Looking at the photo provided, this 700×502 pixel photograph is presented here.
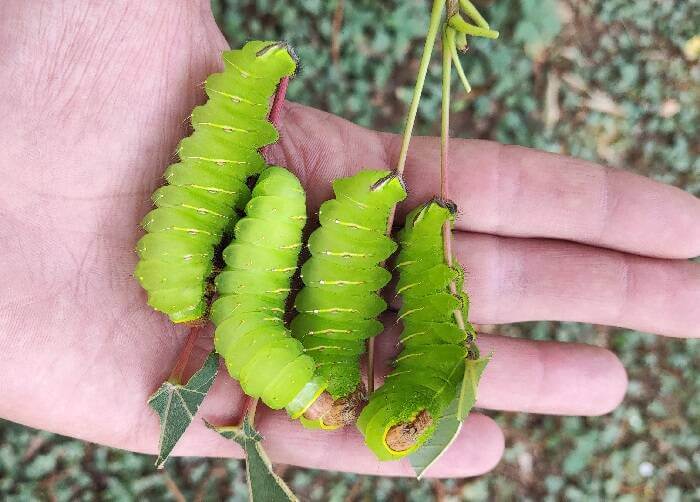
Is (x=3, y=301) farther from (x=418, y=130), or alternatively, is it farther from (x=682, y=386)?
(x=682, y=386)

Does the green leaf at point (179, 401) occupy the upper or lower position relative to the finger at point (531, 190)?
lower

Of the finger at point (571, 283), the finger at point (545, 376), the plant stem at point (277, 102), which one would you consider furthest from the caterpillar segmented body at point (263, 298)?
the finger at point (545, 376)

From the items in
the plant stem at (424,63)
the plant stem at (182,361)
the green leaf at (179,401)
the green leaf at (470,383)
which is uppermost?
the plant stem at (424,63)

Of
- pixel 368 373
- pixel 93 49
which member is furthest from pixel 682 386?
pixel 93 49

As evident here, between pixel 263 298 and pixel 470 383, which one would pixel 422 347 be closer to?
pixel 470 383

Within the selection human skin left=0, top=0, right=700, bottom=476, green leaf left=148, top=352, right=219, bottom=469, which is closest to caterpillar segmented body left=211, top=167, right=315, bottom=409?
green leaf left=148, top=352, right=219, bottom=469

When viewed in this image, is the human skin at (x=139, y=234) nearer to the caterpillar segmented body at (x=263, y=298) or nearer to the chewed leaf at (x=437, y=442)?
the caterpillar segmented body at (x=263, y=298)
